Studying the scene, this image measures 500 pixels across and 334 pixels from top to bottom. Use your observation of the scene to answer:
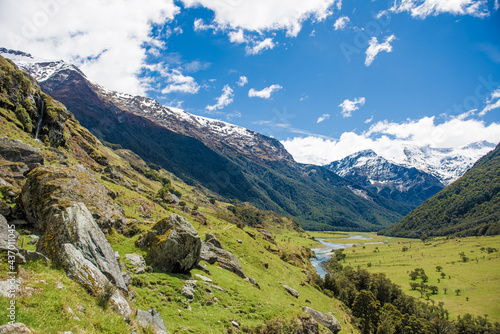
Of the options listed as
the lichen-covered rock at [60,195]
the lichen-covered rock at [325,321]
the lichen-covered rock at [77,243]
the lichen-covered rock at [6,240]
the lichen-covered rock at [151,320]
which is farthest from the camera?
the lichen-covered rock at [325,321]

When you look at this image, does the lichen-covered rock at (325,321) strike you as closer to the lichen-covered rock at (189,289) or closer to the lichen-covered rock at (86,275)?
the lichen-covered rock at (189,289)

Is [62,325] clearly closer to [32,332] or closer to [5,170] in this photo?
[32,332]

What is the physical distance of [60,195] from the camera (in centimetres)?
2458

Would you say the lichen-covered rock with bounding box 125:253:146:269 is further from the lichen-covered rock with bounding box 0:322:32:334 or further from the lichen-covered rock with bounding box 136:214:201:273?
the lichen-covered rock with bounding box 0:322:32:334

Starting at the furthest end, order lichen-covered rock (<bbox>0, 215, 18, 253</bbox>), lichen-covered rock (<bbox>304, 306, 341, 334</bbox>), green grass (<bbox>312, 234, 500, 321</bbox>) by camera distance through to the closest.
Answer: green grass (<bbox>312, 234, 500, 321</bbox>)
lichen-covered rock (<bbox>304, 306, 341, 334</bbox>)
lichen-covered rock (<bbox>0, 215, 18, 253</bbox>)

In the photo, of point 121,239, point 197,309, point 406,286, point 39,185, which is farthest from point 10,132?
point 406,286

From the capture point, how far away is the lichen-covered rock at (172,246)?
1027 inches

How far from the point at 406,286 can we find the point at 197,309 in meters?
180

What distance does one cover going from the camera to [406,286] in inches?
6009

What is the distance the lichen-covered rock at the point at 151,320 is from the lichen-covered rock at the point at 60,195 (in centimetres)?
1183

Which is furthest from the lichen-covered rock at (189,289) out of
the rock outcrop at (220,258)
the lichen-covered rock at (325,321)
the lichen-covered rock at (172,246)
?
the lichen-covered rock at (325,321)

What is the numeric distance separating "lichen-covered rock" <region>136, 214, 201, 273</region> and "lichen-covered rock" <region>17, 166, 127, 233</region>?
642 centimetres

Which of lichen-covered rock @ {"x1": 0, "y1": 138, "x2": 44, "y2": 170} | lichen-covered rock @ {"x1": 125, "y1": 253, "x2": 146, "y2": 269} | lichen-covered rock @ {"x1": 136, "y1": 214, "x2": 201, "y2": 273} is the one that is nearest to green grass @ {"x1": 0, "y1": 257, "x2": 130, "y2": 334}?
lichen-covered rock @ {"x1": 125, "y1": 253, "x2": 146, "y2": 269}

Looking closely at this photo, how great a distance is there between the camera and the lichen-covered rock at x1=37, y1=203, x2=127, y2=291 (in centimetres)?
1464
